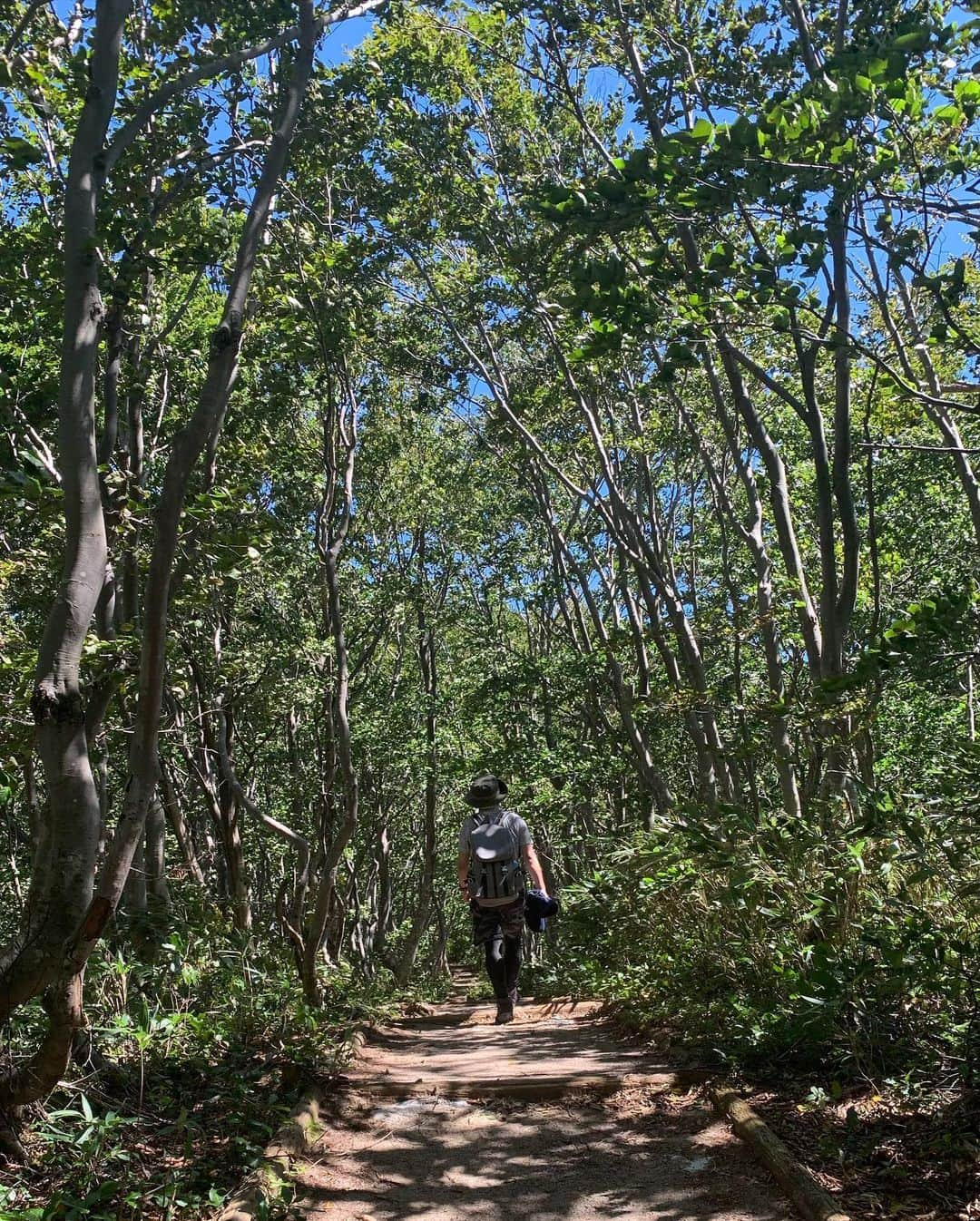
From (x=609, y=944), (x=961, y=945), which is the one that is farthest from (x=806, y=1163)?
(x=609, y=944)

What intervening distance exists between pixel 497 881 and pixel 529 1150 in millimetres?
3305

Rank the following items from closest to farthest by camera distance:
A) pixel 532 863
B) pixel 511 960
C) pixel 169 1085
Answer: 1. pixel 169 1085
2. pixel 532 863
3. pixel 511 960

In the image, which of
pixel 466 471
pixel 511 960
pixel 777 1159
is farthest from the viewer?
pixel 466 471

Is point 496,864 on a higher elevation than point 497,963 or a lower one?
higher

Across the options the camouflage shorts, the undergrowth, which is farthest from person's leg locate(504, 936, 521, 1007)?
the undergrowth

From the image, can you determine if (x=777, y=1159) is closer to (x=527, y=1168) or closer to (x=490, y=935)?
(x=527, y=1168)

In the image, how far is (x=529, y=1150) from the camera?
4.22 metres

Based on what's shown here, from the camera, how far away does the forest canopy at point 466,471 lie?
409 cm

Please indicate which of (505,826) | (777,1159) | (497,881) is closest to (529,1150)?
(777,1159)

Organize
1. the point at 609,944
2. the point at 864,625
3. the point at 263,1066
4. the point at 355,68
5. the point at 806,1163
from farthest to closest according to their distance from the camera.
→ the point at 864,625
the point at 609,944
the point at 355,68
the point at 263,1066
the point at 806,1163

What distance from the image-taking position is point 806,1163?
3.62 m

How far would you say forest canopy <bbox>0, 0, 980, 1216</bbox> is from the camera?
13.4ft

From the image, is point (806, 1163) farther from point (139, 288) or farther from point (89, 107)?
point (139, 288)

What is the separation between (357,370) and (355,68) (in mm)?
3145
